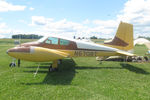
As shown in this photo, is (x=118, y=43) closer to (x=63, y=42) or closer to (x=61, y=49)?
(x=63, y=42)

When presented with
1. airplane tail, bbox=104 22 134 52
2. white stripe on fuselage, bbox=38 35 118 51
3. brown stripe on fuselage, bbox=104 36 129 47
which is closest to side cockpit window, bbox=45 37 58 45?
white stripe on fuselage, bbox=38 35 118 51

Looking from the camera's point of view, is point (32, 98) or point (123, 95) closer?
point (32, 98)

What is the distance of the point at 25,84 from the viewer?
19.1 ft

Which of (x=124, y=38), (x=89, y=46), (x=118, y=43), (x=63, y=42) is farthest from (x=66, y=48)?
(x=124, y=38)

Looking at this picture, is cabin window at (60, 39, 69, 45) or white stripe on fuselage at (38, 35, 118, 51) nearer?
cabin window at (60, 39, 69, 45)

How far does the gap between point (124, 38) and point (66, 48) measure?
491cm

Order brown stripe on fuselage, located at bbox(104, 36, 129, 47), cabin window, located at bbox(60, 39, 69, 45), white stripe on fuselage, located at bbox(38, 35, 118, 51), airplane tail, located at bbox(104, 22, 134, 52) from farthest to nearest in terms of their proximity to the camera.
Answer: brown stripe on fuselage, located at bbox(104, 36, 129, 47) → airplane tail, located at bbox(104, 22, 134, 52) → white stripe on fuselage, located at bbox(38, 35, 118, 51) → cabin window, located at bbox(60, 39, 69, 45)

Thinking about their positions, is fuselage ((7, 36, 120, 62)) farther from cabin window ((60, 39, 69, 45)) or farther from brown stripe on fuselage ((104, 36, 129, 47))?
brown stripe on fuselage ((104, 36, 129, 47))

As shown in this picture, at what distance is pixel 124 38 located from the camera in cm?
1032

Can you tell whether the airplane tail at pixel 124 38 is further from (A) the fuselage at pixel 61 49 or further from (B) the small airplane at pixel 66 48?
(A) the fuselage at pixel 61 49

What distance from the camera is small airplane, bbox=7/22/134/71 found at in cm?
674

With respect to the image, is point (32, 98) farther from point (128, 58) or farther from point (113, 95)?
point (128, 58)

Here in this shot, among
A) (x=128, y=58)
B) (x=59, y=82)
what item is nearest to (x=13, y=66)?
(x=59, y=82)

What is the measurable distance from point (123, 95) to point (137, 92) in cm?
76
